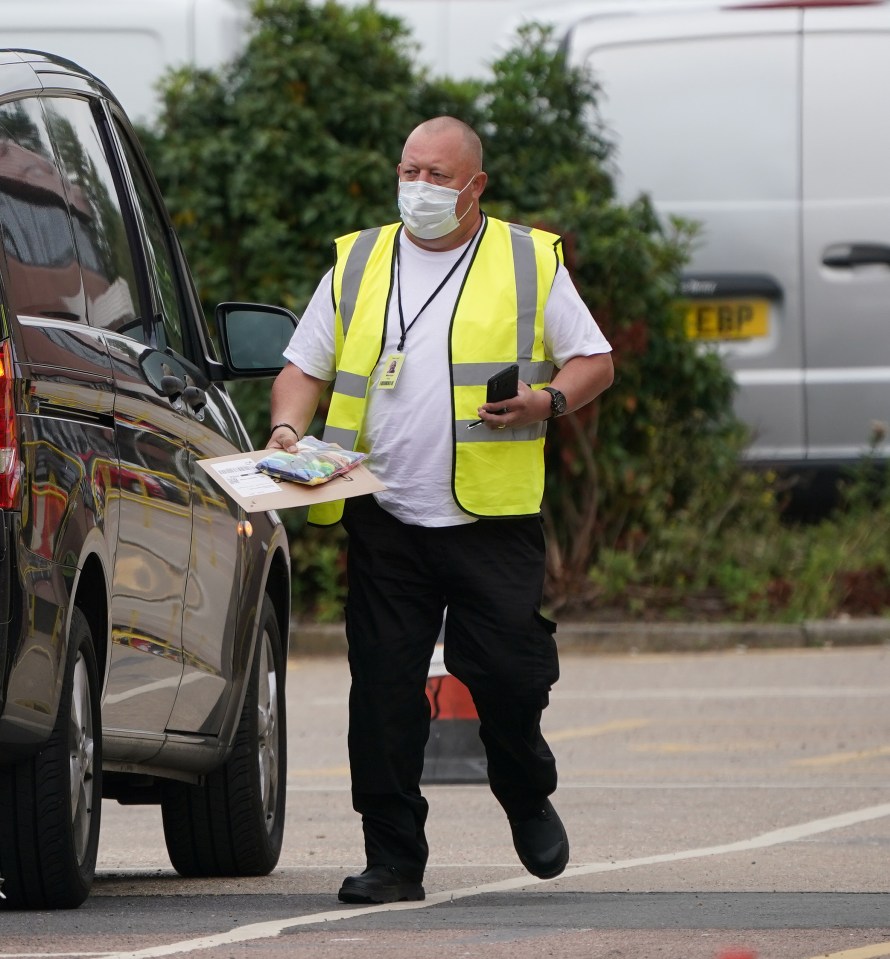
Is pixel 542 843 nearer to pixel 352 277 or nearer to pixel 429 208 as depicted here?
pixel 352 277

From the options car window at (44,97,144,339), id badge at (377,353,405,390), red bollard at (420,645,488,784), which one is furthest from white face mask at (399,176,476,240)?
red bollard at (420,645,488,784)

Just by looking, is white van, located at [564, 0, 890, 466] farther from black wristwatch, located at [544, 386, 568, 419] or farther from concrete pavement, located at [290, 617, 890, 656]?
black wristwatch, located at [544, 386, 568, 419]

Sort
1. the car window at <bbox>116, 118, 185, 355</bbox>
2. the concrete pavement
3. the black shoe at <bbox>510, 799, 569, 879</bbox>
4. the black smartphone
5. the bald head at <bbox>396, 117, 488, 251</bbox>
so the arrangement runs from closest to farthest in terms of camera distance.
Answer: the black smartphone, the bald head at <bbox>396, 117, 488, 251</bbox>, the black shoe at <bbox>510, 799, 569, 879</bbox>, the car window at <bbox>116, 118, 185, 355</bbox>, the concrete pavement

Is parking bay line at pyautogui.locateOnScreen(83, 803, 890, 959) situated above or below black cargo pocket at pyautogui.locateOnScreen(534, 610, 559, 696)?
below

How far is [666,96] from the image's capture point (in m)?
13.3

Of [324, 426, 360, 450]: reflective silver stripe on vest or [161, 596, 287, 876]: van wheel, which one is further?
[161, 596, 287, 876]: van wheel

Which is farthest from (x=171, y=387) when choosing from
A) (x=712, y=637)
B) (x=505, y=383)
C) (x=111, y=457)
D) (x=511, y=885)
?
(x=712, y=637)

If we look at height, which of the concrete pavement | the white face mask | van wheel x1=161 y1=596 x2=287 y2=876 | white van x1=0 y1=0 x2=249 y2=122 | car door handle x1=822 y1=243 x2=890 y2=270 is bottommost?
the concrete pavement

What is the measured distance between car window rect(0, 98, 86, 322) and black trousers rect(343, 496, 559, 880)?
2.90ft

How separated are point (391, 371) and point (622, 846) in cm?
198

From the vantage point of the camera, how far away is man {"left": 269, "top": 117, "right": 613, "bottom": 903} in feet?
17.1

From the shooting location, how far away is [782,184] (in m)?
13.2

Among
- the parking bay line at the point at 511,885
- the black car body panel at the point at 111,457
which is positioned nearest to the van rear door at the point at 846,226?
Result: the parking bay line at the point at 511,885

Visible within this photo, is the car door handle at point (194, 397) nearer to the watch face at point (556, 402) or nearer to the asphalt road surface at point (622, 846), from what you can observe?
the watch face at point (556, 402)
